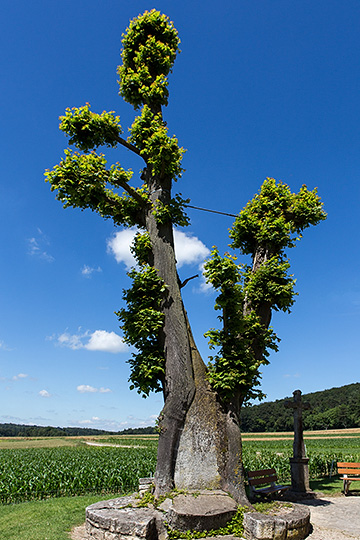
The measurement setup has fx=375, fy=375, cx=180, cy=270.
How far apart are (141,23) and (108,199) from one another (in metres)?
6.32

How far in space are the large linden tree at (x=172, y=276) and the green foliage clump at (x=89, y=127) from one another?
0.10 feet

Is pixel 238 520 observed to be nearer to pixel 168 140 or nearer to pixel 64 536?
pixel 64 536

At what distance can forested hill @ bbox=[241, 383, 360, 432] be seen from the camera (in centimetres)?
7888

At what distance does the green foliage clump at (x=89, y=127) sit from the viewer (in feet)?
35.4

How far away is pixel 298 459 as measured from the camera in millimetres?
12914

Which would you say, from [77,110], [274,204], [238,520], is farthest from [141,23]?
[238,520]

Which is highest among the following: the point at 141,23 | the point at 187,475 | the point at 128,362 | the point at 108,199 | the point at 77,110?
the point at 141,23

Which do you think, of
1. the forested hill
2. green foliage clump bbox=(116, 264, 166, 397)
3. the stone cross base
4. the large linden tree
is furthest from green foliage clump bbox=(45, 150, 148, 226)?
the forested hill

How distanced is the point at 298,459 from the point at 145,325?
796 centimetres

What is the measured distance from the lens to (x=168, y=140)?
413 inches

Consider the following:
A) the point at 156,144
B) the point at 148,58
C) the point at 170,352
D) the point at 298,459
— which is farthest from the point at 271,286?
the point at 148,58

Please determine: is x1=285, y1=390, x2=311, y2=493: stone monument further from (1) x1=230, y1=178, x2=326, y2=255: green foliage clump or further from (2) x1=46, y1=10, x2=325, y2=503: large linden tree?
(1) x1=230, y1=178, x2=326, y2=255: green foliage clump

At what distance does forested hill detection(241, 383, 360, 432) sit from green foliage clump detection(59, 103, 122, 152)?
6953 cm

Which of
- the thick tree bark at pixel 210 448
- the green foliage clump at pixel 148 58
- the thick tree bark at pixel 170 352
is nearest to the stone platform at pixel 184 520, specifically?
the thick tree bark at pixel 210 448
